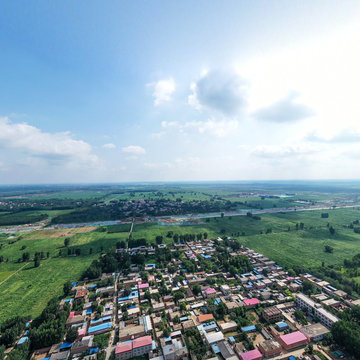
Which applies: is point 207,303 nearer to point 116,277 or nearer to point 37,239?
point 116,277

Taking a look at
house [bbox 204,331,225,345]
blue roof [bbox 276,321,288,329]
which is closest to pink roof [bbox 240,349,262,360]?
house [bbox 204,331,225,345]

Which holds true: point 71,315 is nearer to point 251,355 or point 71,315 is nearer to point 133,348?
point 133,348

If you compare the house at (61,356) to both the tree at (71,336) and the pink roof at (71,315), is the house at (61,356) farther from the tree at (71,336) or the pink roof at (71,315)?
the pink roof at (71,315)

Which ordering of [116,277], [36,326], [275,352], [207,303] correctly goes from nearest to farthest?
1. [275,352]
2. [36,326]
3. [207,303]
4. [116,277]

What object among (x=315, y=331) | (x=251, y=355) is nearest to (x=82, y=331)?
(x=251, y=355)

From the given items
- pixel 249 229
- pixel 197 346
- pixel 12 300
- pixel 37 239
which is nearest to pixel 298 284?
pixel 197 346

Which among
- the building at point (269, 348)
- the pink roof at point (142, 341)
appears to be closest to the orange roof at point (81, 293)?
the pink roof at point (142, 341)

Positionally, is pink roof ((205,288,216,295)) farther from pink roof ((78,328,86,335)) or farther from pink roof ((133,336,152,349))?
pink roof ((78,328,86,335))
